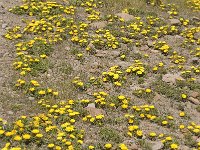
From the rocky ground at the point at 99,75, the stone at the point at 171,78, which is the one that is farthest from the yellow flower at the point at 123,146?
the stone at the point at 171,78

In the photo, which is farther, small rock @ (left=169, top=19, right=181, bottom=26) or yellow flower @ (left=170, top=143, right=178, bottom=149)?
small rock @ (left=169, top=19, right=181, bottom=26)

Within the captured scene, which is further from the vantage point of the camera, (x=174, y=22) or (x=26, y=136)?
(x=174, y=22)

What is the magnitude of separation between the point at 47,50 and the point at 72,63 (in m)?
1.04

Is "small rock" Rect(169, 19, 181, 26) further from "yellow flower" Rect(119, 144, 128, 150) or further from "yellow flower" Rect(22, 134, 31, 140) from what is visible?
"yellow flower" Rect(22, 134, 31, 140)

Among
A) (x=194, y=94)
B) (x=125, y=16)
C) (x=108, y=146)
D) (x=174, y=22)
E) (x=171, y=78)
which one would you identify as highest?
(x=125, y=16)

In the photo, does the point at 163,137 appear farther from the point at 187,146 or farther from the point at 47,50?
the point at 47,50

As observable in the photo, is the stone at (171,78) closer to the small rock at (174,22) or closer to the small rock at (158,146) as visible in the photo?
the small rock at (158,146)

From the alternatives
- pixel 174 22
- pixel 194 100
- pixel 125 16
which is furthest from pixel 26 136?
pixel 174 22

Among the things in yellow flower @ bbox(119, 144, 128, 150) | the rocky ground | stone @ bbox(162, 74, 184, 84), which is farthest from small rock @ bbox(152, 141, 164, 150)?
stone @ bbox(162, 74, 184, 84)

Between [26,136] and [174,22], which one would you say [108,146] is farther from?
[174,22]

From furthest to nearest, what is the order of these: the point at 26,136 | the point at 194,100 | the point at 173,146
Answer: the point at 194,100
the point at 173,146
the point at 26,136

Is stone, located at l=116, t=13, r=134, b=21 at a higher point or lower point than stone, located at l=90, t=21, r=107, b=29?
higher

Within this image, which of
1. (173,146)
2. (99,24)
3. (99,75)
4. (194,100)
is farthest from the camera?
(99,24)

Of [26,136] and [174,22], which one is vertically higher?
[174,22]
